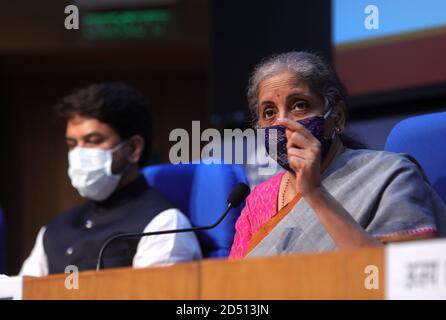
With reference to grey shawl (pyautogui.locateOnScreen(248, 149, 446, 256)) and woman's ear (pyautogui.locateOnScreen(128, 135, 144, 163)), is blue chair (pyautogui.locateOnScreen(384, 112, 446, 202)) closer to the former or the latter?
grey shawl (pyautogui.locateOnScreen(248, 149, 446, 256))

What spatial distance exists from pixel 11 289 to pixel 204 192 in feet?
3.77

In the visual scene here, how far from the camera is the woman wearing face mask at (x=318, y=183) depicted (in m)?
1.86

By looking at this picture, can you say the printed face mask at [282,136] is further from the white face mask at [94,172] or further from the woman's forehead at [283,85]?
the white face mask at [94,172]

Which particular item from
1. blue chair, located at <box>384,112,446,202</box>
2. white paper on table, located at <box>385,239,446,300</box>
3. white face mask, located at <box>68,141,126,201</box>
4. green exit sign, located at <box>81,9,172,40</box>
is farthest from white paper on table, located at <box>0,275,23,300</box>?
green exit sign, located at <box>81,9,172,40</box>

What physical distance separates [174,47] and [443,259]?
4.27m

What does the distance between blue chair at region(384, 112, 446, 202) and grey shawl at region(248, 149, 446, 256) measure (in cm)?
19

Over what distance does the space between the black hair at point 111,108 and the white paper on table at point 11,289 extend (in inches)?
50.1

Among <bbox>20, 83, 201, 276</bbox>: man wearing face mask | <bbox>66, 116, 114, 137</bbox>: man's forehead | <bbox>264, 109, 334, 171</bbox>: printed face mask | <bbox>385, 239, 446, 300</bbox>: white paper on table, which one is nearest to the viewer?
<bbox>385, 239, 446, 300</bbox>: white paper on table

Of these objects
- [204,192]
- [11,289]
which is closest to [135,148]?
[204,192]

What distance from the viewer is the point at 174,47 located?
5.41 metres

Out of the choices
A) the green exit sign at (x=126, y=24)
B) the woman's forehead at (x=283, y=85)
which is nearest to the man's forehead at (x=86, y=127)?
the woman's forehead at (x=283, y=85)

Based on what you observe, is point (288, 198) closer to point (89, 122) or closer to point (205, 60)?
point (89, 122)

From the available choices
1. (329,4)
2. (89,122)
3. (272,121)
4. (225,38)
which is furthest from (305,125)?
(225,38)

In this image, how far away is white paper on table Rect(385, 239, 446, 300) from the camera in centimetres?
125
